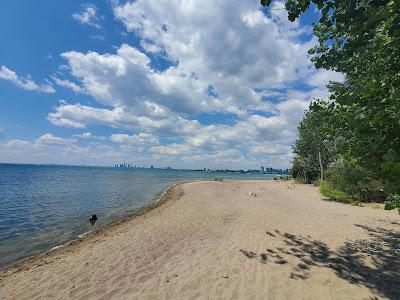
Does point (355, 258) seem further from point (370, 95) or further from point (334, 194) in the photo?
point (334, 194)

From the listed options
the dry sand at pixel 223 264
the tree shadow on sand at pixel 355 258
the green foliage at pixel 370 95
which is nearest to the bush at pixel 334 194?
the dry sand at pixel 223 264

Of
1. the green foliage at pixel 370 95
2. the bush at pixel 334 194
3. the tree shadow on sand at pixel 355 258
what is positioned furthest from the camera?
the bush at pixel 334 194

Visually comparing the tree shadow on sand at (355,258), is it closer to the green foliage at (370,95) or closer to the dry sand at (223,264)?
the dry sand at (223,264)

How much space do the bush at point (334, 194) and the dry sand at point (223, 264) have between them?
8.04 metres

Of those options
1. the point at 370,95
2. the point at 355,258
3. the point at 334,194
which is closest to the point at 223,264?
the point at 355,258

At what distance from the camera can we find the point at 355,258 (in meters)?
9.09

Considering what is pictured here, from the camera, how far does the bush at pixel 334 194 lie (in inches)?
907

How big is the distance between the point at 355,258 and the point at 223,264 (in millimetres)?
4392

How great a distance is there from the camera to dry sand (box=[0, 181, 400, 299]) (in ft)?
23.0

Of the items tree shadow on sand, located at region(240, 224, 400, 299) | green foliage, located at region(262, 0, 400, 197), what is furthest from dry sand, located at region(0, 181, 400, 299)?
green foliage, located at region(262, 0, 400, 197)

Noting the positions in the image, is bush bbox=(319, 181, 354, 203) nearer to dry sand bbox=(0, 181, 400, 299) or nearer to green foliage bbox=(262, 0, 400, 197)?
dry sand bbox=(0, 181, 400, 299)

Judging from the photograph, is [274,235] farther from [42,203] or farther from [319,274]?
[42,203]

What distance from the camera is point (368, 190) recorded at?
2252 cm

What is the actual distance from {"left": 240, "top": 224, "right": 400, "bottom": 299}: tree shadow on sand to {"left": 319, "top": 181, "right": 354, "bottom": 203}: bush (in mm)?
11432
